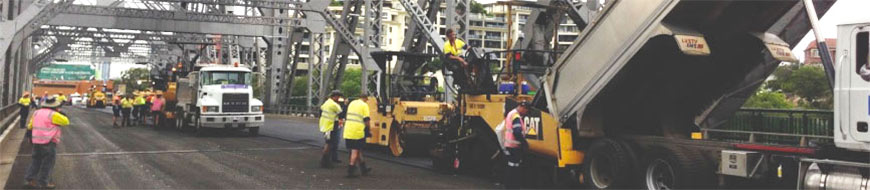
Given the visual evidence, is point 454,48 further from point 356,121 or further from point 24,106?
point 24,106

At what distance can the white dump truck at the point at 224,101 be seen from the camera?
2242 centimetres

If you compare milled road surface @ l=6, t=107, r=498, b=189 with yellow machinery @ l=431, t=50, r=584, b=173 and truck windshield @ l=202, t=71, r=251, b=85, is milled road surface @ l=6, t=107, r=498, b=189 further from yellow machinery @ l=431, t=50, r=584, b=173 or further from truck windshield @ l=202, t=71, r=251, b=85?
truck windshield @ l=202, t=71, r=251, b=85

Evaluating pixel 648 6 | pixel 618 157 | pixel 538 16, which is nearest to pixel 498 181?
pixel 618 157

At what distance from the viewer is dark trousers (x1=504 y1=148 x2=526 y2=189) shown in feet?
31.1

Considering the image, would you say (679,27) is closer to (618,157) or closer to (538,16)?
(618,157)

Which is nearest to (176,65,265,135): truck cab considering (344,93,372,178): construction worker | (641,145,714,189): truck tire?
(344,93,372,178): construction worker

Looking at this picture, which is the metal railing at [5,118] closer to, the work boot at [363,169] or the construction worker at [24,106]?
the construction worker at [24,106]

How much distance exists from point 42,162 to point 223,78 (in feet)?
44.0

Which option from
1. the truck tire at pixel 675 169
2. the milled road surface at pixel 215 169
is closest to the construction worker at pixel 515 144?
the milled road surface at pixel 215 169

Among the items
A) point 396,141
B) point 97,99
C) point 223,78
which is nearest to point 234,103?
point 223,78

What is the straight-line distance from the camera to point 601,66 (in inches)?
340

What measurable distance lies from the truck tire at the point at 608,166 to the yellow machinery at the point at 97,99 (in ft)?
231

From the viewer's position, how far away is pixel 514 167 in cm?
955

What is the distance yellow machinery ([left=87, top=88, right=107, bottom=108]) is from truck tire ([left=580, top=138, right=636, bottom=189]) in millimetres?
70273
